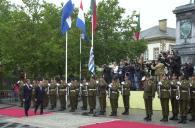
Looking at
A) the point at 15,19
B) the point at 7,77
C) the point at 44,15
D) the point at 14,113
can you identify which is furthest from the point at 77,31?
the point at 14,113

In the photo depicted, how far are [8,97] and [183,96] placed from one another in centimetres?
1736

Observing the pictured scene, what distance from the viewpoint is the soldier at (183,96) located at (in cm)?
1802

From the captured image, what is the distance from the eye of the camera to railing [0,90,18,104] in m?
31.0

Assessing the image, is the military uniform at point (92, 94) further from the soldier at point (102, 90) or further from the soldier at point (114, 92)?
the soldier at point (114, 92)

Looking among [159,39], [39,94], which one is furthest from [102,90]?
[159,39]

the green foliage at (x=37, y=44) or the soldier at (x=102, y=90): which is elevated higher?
the green foliage at (x=37, y=44)

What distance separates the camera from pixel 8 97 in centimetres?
3225

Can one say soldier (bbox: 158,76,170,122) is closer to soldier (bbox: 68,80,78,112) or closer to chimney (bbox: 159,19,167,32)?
soldier (bbox: 68,80,78,112)

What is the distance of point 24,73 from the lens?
1272 inches

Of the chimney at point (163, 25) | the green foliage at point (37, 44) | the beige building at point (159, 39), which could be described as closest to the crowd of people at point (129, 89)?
the green foliage at point (37, 44)

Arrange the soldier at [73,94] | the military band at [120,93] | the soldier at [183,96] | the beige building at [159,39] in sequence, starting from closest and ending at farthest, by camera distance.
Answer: the soldier at [183,96] → the military band at [120,93] → the soldier at [73,94] → the beige building at [159,39]

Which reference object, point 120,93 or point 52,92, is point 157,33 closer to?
point 52,92

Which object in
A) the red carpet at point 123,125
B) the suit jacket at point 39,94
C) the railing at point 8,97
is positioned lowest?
the red carpet at point 123,125

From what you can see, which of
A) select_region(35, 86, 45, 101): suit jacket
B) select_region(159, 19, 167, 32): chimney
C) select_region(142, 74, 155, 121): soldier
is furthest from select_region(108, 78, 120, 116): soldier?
select_region(159, 19, 167, 32): chimney
